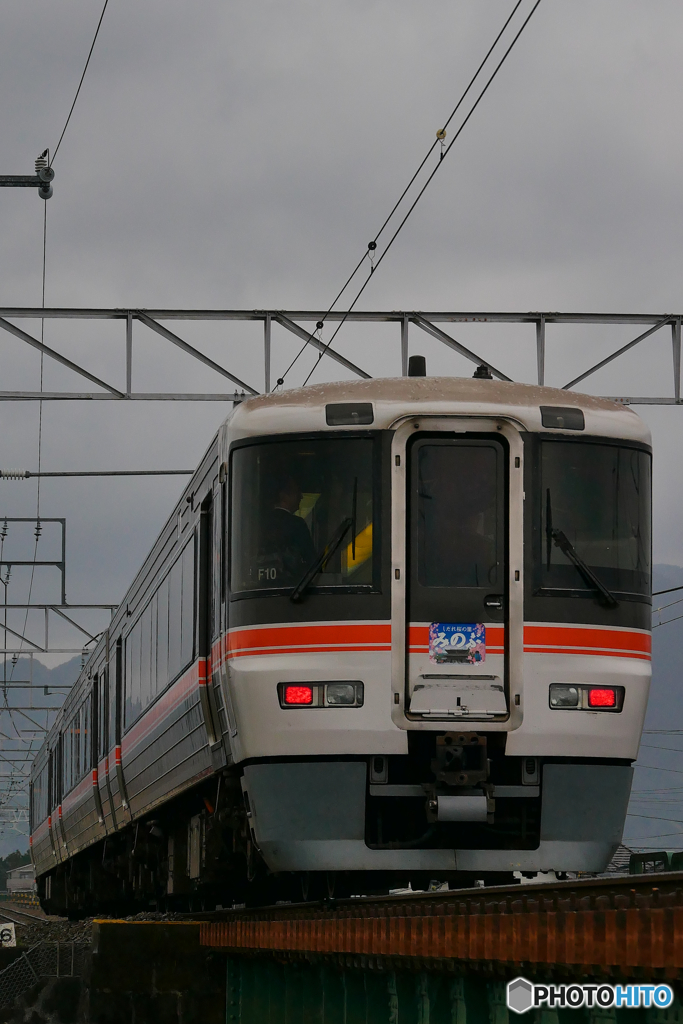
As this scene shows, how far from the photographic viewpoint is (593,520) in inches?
346

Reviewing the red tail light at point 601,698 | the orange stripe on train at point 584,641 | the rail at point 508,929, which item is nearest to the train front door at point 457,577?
the orange stripe on train at point 584,641

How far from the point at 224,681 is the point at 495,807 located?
5.46ft

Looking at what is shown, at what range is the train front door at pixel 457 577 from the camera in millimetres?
8344

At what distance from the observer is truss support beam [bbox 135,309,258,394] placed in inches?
635

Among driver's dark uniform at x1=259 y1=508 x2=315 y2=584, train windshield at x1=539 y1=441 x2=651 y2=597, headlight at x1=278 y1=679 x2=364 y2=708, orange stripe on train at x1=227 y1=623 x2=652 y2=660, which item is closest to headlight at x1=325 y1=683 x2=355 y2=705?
headlight at x1=278 y1=679 x2=364 y2=708

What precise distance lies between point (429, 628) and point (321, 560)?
69cm

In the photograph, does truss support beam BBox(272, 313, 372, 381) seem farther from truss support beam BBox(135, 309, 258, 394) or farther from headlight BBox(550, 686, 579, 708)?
headlight BBox(550, 686, 579, 708)

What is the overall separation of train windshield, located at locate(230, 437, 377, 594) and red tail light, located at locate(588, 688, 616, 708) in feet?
4.35

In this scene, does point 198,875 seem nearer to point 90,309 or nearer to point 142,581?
point 142,581

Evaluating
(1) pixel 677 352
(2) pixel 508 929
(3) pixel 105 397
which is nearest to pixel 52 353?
(3) pixel 105 397

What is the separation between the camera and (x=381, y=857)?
8414 mm

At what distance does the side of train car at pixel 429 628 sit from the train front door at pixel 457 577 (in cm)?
1

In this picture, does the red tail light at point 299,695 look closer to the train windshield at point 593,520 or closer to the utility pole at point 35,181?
the train windshield at point 593,520

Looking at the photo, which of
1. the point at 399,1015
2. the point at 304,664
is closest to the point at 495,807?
the point at 304,664
